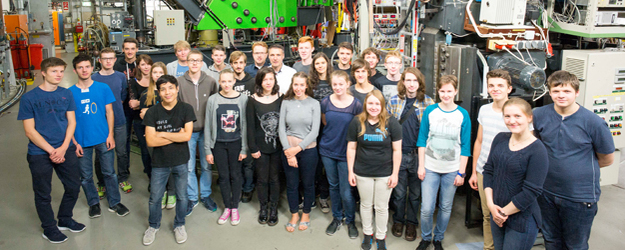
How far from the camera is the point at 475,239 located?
357 centimetres

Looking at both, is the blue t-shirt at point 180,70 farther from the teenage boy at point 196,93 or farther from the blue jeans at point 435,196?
the blue jeans at point 435,196

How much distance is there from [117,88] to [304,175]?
76.8 inches

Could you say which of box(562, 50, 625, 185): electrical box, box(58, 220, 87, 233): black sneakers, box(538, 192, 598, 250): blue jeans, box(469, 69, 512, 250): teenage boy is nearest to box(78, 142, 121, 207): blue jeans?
box(58, 220, 87, 233): black sneakers

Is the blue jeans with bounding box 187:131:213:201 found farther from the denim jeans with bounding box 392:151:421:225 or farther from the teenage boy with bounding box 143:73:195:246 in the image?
the denim jeans with bounding box 392:151:421:225

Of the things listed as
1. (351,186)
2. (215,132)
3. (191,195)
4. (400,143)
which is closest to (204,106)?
(215,132)

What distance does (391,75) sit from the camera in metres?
3.68

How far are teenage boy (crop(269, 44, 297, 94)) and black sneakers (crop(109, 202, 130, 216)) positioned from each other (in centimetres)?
174

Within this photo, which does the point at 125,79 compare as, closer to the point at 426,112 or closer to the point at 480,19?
the point at 426,112

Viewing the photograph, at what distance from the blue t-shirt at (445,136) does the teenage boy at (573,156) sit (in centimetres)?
55

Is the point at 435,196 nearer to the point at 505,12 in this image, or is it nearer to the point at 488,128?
the point at 488,128

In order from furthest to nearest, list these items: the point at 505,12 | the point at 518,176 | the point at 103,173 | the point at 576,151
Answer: the point at 103,173 < the point at 505,12 < the point at 576,151 < the point at 518,176

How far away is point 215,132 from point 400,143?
1.45 metres

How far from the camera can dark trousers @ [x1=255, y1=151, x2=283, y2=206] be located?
11.9 feet

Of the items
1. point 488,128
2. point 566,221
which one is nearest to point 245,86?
point 488,128
